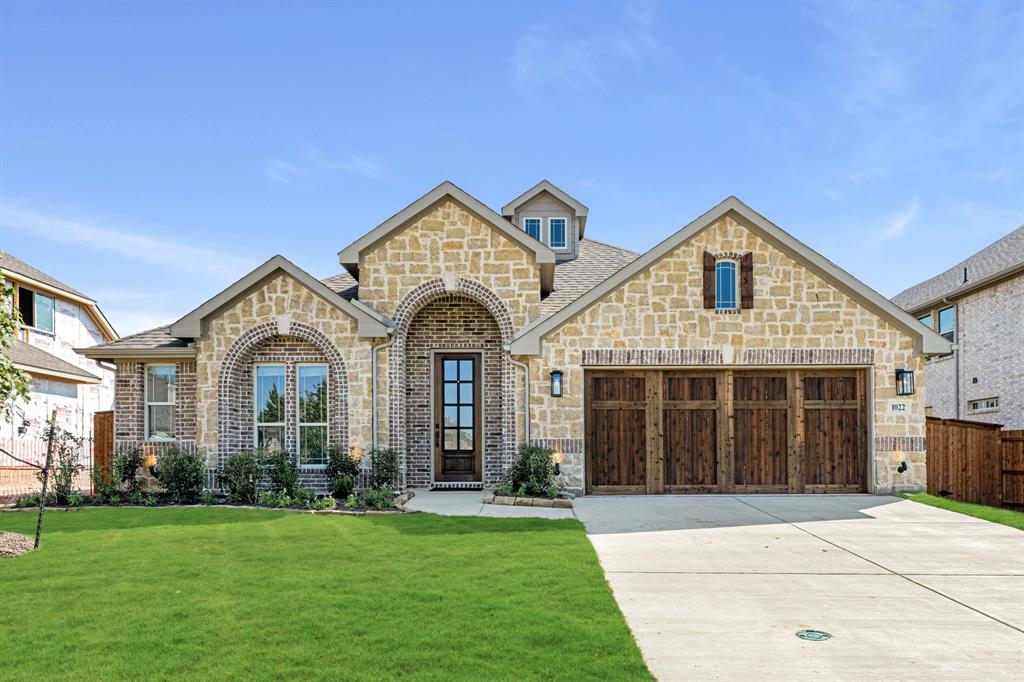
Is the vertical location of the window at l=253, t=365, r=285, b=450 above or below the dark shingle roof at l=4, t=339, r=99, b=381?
below

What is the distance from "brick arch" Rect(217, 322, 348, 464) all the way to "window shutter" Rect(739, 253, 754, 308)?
8.02 m

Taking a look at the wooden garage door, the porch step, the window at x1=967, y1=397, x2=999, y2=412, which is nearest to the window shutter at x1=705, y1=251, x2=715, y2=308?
the wooden garage door

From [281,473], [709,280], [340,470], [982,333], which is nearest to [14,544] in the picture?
[281,473]

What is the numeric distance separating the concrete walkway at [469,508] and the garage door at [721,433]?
7.51ft

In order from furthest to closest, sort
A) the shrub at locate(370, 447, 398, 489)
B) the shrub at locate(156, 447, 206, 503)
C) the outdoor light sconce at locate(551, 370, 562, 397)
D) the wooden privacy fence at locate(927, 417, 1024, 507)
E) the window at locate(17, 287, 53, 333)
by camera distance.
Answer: the window at locate(17, 287, 53, 333)
the wooden privacy fence at locate(927, 417, 1024, 507)
the outdoor light sconce at locate(551, 370, 562, 397)
the shrub at locate(370, 447, 398, 489)
the shrub at locate(156, 447, 206, 503)

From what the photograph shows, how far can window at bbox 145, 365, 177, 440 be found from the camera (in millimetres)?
15883

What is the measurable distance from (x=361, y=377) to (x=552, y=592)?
8.74 meters

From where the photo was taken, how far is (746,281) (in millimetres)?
14914

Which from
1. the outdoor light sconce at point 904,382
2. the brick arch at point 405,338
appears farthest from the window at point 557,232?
the outdoor light sconce at point 904,382

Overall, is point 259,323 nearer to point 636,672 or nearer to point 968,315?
point 636,672

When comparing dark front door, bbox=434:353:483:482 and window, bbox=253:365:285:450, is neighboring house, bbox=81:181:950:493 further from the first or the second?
dark front door, bbox=434:353:483:482

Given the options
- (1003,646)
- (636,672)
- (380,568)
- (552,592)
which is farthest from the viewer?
(380,568)

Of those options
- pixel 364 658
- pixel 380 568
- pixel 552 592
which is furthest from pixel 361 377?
pixel 364 658

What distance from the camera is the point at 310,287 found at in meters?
15.1
